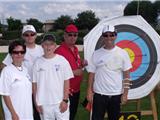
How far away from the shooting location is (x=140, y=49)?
18.5ft

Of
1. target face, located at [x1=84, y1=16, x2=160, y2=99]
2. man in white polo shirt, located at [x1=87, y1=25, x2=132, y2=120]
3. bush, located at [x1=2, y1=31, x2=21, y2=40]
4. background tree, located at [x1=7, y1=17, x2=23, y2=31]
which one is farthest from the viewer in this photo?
background tree, located at [x1=7, y1=17, x2=23, y2=31]

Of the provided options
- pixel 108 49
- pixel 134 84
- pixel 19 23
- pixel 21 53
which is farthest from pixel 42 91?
pixel 19 23

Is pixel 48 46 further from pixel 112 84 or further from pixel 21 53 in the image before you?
pixel 112 84

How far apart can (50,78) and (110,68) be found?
0.68 metres

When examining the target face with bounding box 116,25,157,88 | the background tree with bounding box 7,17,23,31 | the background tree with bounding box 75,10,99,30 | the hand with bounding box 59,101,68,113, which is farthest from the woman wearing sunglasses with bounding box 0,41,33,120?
the background tree with bounding box 7,17,23,31

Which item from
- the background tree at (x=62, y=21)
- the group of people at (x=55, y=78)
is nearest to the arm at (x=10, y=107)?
the group of people at (x=55, y=78)

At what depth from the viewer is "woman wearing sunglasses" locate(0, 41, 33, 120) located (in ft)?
12.4

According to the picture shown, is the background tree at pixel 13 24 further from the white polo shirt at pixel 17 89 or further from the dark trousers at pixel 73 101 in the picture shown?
the white polo shirt at pixel 17 89

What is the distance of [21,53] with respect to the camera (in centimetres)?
390

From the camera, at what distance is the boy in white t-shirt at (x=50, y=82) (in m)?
4.20

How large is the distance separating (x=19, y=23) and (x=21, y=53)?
45.4 m

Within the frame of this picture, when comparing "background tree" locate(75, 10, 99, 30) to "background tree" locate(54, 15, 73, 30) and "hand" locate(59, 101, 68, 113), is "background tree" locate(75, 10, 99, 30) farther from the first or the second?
"hand" locate(59, 101, 68, 113)

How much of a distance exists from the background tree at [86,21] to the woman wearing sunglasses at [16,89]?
3290cm

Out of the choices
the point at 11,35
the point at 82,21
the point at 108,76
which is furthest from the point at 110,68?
the point at 82,21
